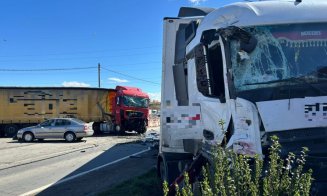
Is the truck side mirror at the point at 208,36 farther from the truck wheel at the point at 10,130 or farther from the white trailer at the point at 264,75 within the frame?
the truck wheel at the point at 10,130

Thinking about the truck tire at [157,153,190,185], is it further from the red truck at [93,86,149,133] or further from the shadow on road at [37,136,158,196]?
the red truck at [93,86,149,133]

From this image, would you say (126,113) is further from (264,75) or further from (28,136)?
(264,75)

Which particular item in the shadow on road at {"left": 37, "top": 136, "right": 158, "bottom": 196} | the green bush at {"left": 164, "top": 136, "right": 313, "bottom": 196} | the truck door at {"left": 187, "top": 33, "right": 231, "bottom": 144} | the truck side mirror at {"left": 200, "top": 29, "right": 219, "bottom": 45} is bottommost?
the shadow on road at {"left": 37, "top": 136, "right": 158, "bottom": 196}

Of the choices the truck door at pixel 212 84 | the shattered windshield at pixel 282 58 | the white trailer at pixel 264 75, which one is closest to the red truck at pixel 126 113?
the truck door at pixel 212 84

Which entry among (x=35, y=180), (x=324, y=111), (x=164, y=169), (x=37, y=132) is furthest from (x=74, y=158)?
(x=324, y=111)

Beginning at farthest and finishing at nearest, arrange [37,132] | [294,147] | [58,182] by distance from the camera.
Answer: [37,132]
[58,182]
[294,147]

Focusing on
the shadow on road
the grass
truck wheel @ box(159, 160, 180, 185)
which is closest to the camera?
truck wheel @ box(159, 160, 180, 185)

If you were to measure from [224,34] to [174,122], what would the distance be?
2925 millimetres

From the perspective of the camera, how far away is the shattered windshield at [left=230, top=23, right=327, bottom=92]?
4574 millimetres

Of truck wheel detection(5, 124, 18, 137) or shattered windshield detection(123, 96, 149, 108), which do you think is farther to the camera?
shattered windshield detection(123, 96, 149, 108)

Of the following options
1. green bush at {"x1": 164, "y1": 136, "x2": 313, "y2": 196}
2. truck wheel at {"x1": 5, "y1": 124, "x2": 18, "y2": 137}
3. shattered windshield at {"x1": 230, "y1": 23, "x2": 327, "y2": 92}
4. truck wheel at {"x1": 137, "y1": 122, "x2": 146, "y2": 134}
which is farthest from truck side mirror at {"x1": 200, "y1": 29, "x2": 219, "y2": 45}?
truck wheel at {"x1": 5, "y1": 124, "x2": 18, "y2": 137}

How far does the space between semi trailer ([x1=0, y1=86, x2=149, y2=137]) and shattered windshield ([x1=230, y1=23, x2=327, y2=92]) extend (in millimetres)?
27756

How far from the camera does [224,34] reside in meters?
4.92

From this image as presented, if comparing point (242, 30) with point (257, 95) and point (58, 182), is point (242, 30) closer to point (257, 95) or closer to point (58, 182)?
point (257, 95)
